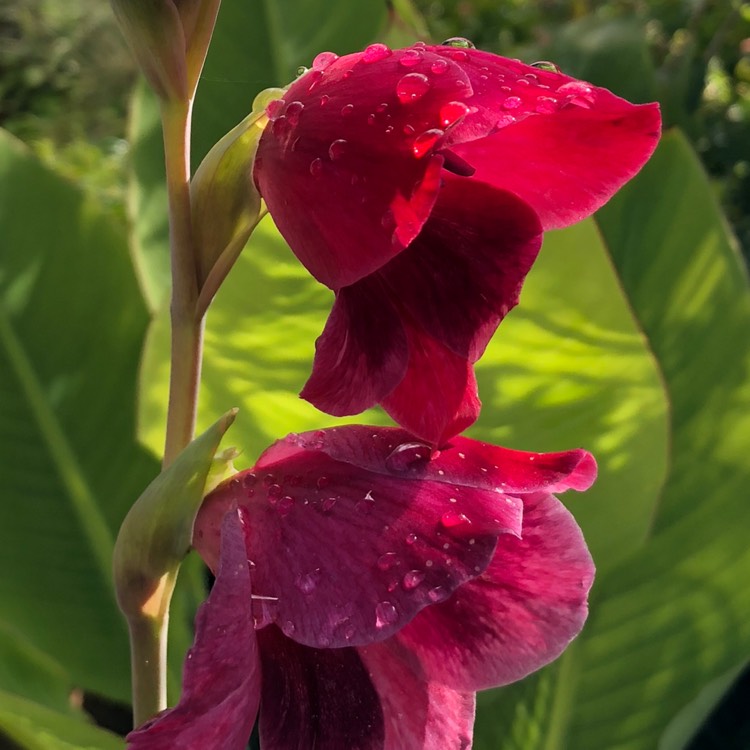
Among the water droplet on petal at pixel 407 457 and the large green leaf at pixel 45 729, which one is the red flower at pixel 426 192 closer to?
the water droplet on petal at pixel 407 457

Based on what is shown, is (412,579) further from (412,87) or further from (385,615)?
(412,87)

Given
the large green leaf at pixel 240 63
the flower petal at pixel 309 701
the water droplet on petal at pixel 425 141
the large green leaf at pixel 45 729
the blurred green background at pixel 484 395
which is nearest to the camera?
the water droplet on petal at pixel 425 141

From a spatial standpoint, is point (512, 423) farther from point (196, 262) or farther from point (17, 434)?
point (17, 434)

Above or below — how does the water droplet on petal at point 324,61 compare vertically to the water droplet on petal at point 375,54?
below

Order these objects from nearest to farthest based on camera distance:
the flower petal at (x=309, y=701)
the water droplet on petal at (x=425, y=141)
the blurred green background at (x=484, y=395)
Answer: the water droplet on petal at (x=425, y=141)
the flower petal at (x=309, y=701)
the blurred green background at (x=484, y=395)

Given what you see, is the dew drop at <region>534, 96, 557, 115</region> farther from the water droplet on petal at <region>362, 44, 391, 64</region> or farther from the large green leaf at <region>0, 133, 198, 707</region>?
the large green leaf at <region>0, 133, 198, 707</region>

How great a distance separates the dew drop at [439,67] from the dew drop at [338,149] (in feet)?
0.17

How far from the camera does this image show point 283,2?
106 cm

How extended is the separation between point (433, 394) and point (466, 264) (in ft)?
0.24

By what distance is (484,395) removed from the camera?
88cm

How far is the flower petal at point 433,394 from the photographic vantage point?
467 millimetres

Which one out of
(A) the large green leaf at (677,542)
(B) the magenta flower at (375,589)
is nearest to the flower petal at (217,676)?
(B) the magenta flower at (375,589)

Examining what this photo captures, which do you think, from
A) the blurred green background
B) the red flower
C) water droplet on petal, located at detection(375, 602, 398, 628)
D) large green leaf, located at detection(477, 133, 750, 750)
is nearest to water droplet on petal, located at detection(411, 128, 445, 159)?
the red flower

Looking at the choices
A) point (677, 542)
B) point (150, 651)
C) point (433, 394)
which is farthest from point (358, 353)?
point (677, 542)
